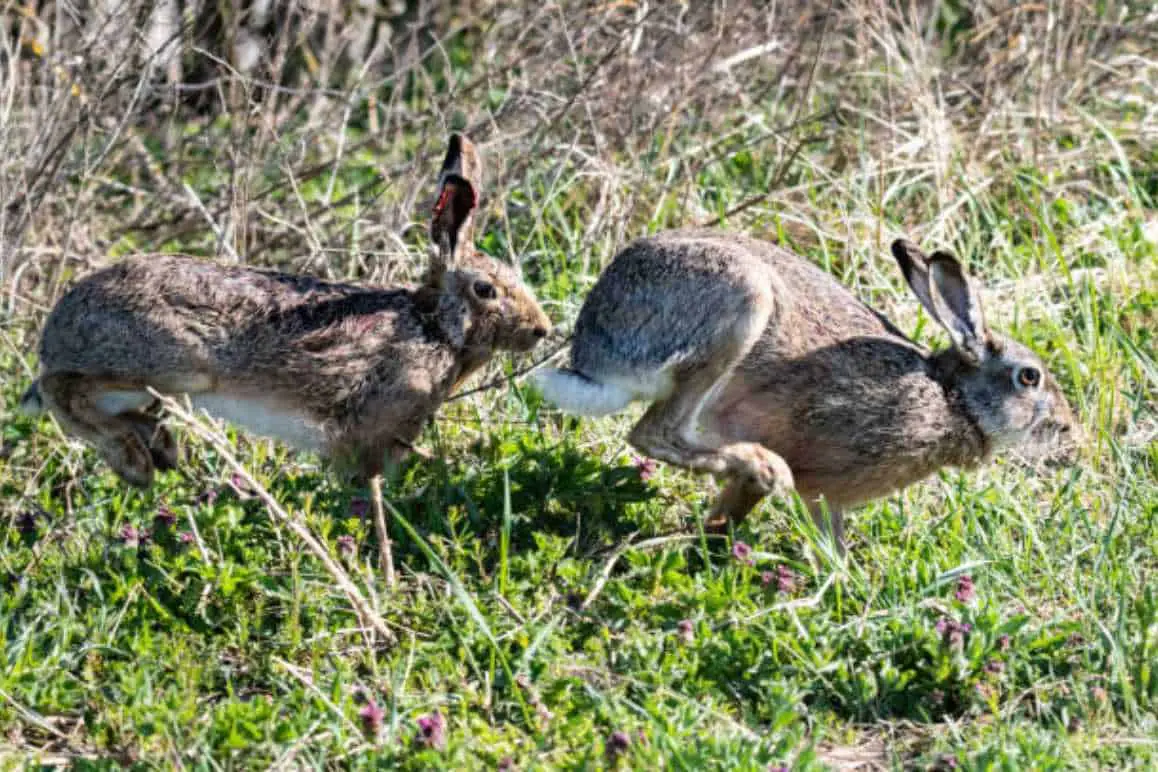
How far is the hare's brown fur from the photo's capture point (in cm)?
512

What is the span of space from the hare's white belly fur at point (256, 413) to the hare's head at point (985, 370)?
1906 mm

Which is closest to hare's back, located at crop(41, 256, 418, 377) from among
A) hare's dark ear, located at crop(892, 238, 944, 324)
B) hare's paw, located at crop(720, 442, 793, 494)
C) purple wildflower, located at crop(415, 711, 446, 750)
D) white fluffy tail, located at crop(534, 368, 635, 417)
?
white fluffy tail, located at crop(534, 368, 635, 417)

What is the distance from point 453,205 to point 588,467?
0.89 metres

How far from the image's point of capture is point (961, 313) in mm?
5641

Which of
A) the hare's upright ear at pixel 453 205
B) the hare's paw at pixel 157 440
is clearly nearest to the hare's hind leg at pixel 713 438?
the hare's upright ear at pixel 453 205

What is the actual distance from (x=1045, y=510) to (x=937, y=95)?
2.50 meters

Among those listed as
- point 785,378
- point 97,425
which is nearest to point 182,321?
point 97,425

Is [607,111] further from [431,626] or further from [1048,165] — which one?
[431,626]

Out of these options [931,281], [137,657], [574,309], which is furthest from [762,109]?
[137,657]

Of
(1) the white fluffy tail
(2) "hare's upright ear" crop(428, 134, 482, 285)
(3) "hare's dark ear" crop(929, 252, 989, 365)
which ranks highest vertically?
(2) "hare's upright ear" crop(428, 134, 482, 285)

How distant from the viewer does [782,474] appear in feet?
17.3

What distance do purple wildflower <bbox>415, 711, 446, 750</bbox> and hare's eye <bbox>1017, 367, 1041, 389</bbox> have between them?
2414 mm

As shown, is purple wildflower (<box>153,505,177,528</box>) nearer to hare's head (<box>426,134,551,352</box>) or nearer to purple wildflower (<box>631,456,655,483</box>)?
hare's head (<box>426,134,551,352</box>)

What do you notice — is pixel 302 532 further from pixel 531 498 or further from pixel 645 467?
pixel 645 467
